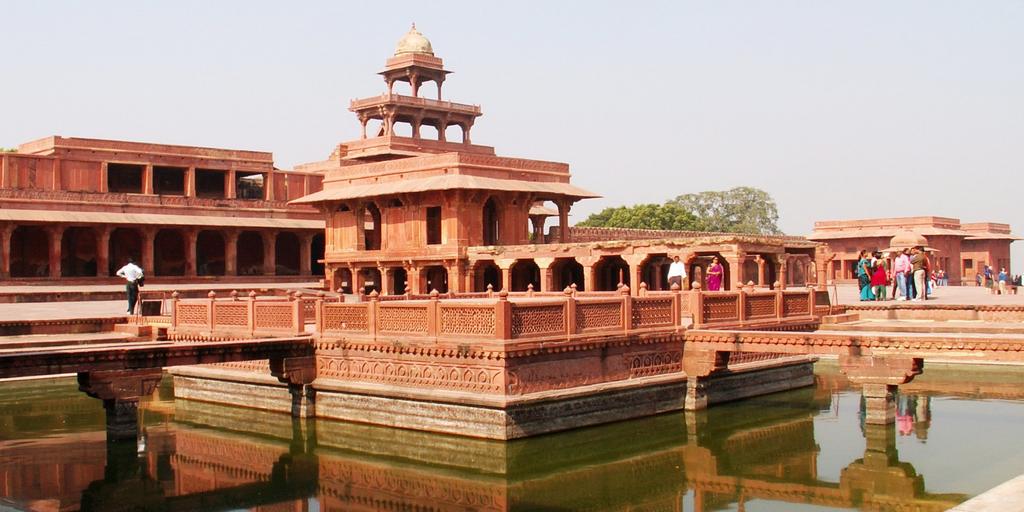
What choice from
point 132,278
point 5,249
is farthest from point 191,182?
point 132,278

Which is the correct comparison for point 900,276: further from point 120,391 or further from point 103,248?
point 103,248

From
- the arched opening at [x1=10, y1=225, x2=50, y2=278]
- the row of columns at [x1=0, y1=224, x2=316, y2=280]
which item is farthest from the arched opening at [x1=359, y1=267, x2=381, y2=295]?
the arched opening at [x1=10, y1=225, x2=50, y2=278]

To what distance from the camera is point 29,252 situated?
36.8m

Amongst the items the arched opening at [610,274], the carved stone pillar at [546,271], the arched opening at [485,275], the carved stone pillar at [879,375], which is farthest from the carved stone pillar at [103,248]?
the carved stone pillar at [879,375]

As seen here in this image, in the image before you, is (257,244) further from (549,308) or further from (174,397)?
(549,308)

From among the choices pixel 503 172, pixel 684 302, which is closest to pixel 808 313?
pixel 684 302

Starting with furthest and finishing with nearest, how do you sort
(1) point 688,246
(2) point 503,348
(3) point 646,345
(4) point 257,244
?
1. (4) point 257,244
2. (1) point 688,246
3. (3) point 646,345
4. (2) point 503,348

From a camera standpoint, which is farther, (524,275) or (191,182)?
(191,182)

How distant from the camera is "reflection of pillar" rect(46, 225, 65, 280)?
34469 mm

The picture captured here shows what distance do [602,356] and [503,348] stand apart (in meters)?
2.21

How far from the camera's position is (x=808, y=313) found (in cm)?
2075

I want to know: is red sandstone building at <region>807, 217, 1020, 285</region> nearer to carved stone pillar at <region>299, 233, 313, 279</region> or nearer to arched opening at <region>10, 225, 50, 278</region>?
carved stone pillar at <region>299, 233, 313, 279</region>

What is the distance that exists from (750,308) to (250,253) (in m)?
27.6

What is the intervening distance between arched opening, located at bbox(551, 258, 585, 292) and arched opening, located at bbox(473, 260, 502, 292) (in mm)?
1831
